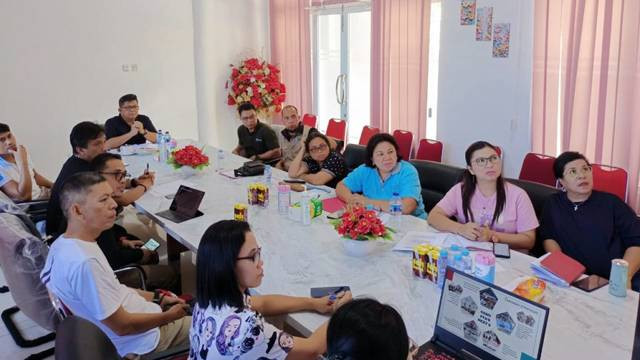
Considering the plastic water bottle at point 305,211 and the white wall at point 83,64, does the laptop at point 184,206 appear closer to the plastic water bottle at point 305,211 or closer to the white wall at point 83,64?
the plastic water bottle at point 305,211

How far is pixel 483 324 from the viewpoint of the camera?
154 centimetres

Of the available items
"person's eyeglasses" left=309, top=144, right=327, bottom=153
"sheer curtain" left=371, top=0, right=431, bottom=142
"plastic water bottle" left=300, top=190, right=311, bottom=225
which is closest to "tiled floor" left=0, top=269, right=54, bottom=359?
"plastic water bottle" left=300, top=190, right=311, bottom=225

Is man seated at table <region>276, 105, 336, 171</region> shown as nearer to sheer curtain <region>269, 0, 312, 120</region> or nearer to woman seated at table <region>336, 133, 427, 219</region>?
woman seated at table <region>336, 133, 427, 219</region>

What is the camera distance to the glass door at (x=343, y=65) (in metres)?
6.25

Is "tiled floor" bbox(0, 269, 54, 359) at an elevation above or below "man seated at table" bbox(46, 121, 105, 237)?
below

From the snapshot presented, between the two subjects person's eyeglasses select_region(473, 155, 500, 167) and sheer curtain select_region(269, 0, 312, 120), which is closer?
person's eyeglasses select_region(473, 155, 500, 167)

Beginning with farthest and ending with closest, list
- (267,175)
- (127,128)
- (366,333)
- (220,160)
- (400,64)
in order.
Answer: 1. (400,64)
2. (127,128)
3. (220,160)
4. (267,175)
5. (366,333)

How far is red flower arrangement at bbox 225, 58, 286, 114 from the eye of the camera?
713cm

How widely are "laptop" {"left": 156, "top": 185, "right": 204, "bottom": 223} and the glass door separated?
352 cm

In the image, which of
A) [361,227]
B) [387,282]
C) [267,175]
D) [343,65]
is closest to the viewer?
[387,282]

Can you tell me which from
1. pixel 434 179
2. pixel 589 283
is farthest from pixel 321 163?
pixel 589 283

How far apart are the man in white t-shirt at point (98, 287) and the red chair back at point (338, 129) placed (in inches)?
150

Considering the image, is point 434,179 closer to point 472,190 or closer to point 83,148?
point 472,190

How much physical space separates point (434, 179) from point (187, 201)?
159 cm
